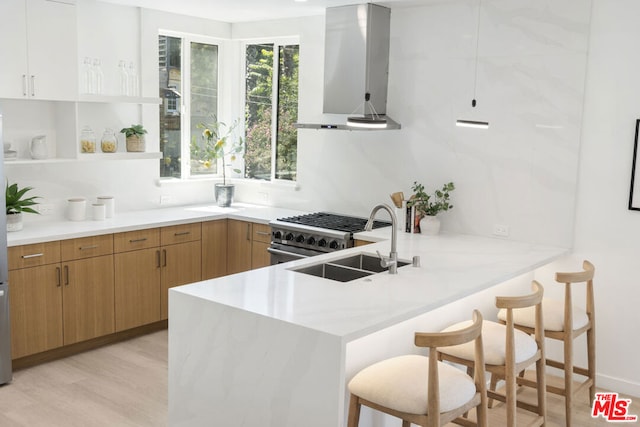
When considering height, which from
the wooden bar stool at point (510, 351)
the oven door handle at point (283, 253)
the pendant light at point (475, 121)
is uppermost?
the pendant light at point (475, 121)

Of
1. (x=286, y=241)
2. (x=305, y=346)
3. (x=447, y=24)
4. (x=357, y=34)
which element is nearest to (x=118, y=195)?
(x=286, y=241)

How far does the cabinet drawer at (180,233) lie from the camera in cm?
538

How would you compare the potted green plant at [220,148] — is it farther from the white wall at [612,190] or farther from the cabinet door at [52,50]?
the white wall at [612,190]

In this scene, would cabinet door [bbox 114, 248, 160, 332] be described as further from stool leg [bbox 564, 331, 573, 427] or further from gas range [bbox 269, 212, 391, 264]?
stool leg [bbox 564, 331, 573, 427]

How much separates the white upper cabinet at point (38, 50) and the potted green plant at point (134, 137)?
2.13ft

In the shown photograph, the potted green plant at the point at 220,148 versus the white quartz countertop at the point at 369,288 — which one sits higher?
the potted green plant at the point at 220,148

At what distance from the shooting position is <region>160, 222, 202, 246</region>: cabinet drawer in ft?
17.6

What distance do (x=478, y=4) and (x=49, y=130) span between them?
11.2 ft

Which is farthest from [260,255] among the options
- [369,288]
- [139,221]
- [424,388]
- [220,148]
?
[424,388]

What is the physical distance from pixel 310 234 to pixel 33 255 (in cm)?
198

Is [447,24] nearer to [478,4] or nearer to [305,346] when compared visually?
[478,4]

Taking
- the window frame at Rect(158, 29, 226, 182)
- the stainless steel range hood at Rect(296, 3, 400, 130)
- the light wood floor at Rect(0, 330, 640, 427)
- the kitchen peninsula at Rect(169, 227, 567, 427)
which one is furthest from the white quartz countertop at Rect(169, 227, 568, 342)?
the window frame at Rect(158, 29, 226, 182)

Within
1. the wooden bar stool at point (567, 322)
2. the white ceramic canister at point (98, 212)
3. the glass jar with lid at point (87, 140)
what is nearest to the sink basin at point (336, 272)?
the wooden bar stool at point (567, 322)

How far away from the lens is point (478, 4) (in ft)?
15.9
